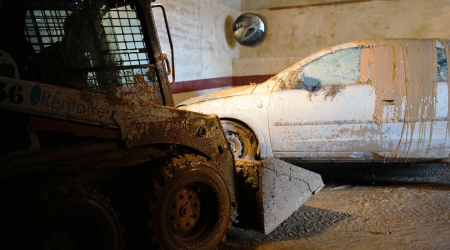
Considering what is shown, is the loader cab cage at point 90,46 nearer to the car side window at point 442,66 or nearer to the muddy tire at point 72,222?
the muddy tire at point 72,222

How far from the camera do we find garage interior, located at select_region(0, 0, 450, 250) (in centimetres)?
226

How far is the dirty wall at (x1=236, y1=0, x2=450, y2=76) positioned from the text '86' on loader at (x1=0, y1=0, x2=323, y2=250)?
25.8ft

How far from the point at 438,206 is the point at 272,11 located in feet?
25.4

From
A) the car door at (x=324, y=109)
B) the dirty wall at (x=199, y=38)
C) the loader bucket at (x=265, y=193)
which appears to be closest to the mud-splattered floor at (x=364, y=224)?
the loader bucket at (x=265, y=193)

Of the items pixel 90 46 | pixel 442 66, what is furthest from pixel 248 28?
pixel 90 46

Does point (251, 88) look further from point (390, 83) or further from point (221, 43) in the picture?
point (221, 43)

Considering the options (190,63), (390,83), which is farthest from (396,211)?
(190,63)

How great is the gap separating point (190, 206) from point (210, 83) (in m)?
6.59

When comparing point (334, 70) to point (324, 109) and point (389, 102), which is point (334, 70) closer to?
point (324, 109)

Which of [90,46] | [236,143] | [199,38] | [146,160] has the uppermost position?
[199,38]

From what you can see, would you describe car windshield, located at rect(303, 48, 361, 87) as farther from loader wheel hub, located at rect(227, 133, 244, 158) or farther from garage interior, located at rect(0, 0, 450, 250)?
loader wheel hub, located at rect(227, 133, 244, 158)

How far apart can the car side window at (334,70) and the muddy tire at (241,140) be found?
1.00 metres

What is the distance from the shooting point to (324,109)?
491 centimetres

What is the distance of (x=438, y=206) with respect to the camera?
13.9 feet
